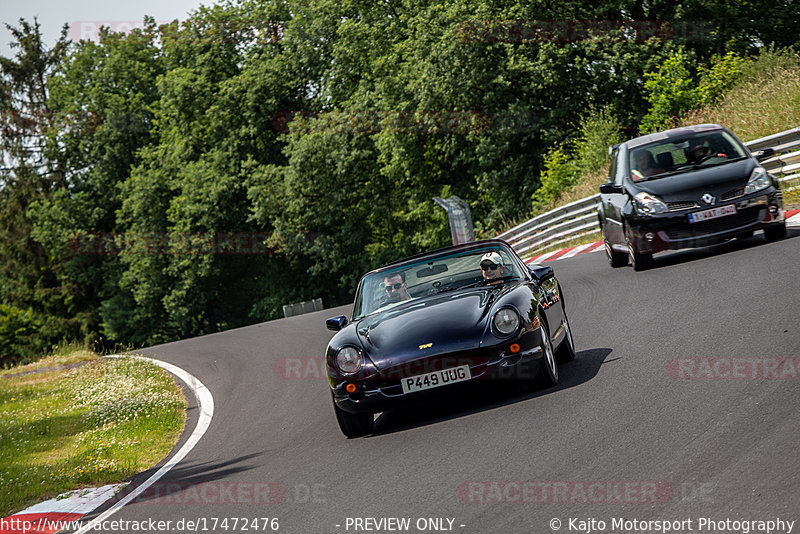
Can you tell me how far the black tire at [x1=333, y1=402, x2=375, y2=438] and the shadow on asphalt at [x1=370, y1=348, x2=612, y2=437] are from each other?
3.9 inches

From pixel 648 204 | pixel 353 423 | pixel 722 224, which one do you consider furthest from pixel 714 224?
pixel 353 423

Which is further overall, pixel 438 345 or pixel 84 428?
pixel 84 428

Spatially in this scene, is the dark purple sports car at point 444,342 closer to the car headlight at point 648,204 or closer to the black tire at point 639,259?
the car headlight at point 648,204

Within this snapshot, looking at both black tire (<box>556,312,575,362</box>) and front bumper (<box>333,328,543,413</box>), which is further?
black tire (<box>556,312,575,362</box>)

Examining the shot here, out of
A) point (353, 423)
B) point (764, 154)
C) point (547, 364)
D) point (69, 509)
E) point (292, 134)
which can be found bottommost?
point (69, 509)

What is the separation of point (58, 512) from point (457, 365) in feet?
11.0

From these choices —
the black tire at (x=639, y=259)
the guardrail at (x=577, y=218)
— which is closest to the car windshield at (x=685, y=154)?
the black tire at (x=639, y=259)

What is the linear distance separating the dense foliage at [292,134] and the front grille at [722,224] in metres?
14.4

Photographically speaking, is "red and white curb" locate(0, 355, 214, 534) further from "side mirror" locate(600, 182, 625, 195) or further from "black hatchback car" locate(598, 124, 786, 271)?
"side mirror" locate(600, 182, 625, 195)

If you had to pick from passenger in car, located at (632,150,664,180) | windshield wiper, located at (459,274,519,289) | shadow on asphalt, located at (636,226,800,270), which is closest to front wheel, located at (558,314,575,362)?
windshield wiper, located at (459,274,519,289)

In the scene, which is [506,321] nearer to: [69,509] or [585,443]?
[585,443]

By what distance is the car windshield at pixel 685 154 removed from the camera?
12.1 m

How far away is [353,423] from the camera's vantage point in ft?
24.0

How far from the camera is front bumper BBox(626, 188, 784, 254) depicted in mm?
11242
